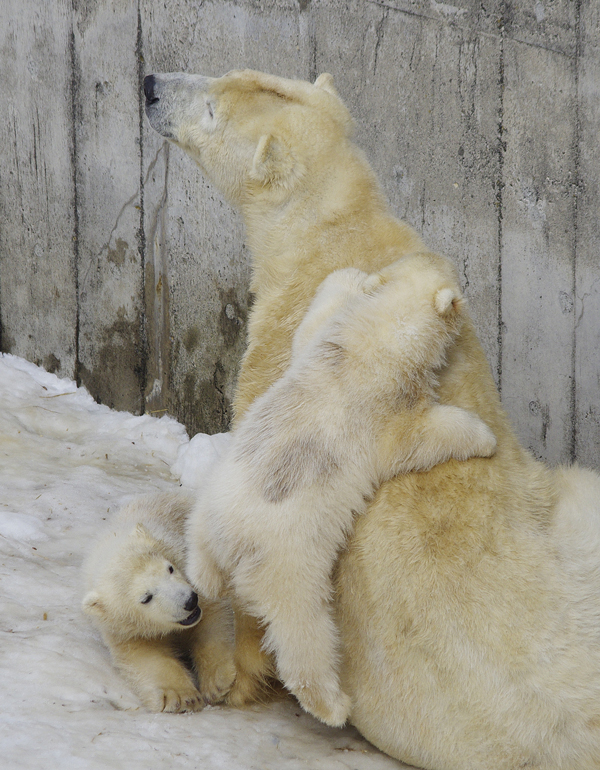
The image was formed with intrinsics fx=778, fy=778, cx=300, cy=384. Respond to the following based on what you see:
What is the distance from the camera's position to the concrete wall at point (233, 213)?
3.70 m

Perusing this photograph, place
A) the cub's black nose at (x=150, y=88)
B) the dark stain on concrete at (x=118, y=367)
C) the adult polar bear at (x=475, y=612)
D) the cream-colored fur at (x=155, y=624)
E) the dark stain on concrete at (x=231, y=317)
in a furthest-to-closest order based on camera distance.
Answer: the dark stain on concrete at (x=118, y=367) → the dark stain on concrete at (x=231, y=317) → the cub's black nose at (x=150, y=88) → the cream-colored fur at (x=155, y=624) → the adult polar bear at (x=475, y=612)

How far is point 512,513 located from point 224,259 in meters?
2.32

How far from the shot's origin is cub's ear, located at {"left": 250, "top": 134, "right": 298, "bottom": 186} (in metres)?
2.46

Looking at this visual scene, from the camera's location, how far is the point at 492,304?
12.8 feet

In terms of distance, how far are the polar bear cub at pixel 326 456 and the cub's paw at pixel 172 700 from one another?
45 cm

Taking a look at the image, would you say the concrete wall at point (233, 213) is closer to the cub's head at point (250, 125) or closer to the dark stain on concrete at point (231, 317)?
the dark stain on concrete at point (231, 317)

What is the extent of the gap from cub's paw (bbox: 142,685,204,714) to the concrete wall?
1895 mm

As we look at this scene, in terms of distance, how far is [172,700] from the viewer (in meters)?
2.24

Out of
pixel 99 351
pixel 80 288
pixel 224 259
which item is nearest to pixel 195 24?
pixel 224 259

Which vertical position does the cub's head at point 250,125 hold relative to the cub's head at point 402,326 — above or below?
above

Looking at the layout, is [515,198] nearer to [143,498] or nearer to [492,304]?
[492,304]

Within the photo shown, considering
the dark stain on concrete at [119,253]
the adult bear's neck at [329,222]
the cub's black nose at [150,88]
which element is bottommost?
the dark stain on concrete at [119,253]

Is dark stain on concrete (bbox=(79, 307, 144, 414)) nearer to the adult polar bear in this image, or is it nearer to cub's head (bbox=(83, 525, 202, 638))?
cub's head (bbox=(83, 525, 202, 638))

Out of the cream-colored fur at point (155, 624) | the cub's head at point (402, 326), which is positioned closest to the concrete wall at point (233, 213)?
the cream-colored fur at point (155, 624)
